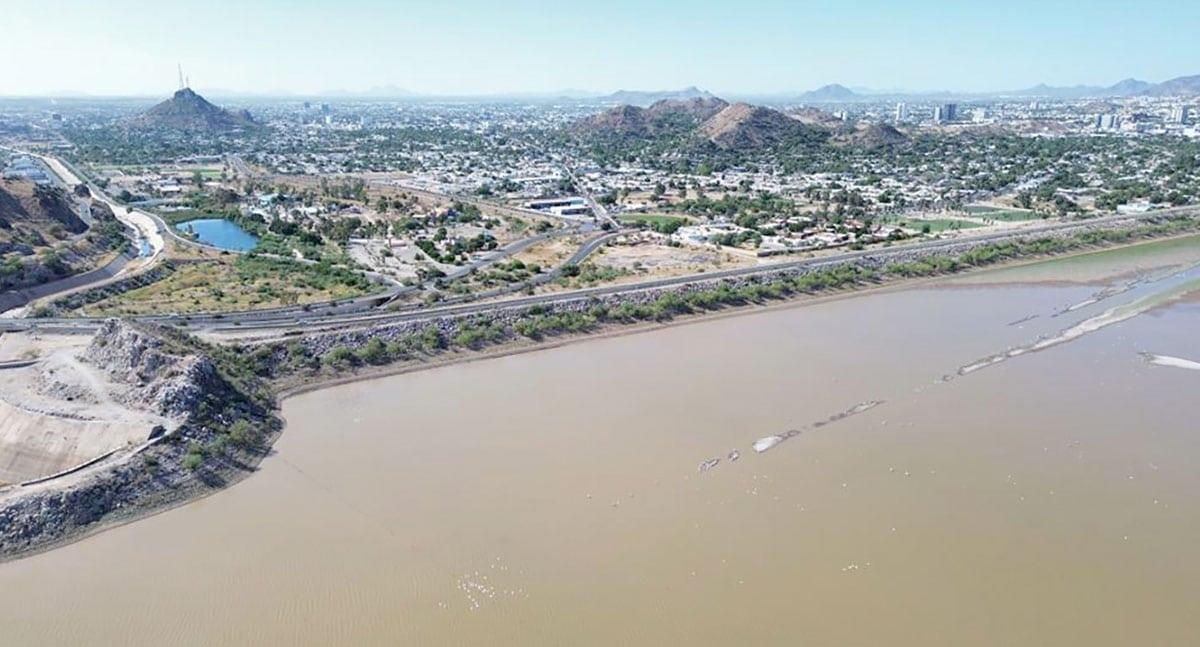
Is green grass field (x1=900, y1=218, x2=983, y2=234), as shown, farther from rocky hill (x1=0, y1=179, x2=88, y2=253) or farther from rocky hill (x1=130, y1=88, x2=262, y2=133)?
rocky hill (x1=130, y1=88, x2=262, y2=133)

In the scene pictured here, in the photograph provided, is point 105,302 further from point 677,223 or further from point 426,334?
point 677,223

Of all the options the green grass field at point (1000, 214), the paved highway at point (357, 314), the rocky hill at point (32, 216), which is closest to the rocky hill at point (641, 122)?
the green grass field at point (1000, 214)

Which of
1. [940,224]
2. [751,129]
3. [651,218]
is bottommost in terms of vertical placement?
[940,224]

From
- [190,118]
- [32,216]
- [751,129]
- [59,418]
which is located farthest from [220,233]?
[190,118]

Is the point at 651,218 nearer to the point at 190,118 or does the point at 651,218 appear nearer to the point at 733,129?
the point at 733,129

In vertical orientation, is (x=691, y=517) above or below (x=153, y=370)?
below

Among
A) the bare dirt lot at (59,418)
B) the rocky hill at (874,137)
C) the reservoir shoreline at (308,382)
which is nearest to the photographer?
the reservoir shoreline at (308,382)

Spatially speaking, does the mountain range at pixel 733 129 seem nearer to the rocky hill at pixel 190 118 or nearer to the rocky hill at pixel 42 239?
the rocky hill at pixel 190 118
